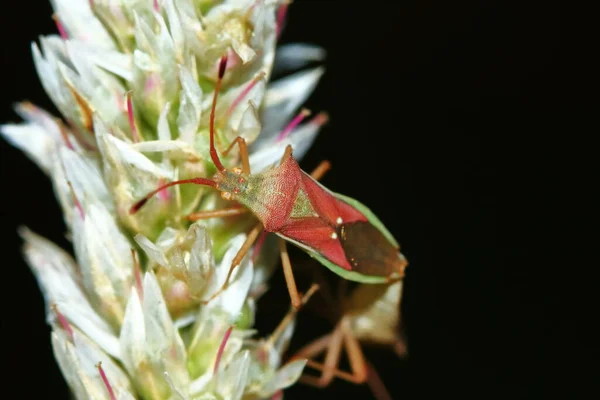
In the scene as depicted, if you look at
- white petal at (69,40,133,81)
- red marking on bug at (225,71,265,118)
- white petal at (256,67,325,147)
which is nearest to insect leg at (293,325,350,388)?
white petal at (256,67,325,147)

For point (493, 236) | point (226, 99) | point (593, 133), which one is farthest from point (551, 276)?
point (226, 99)

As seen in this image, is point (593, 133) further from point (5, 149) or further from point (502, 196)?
point (5, 149)

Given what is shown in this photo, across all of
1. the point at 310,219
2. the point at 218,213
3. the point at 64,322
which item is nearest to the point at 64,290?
the point at 64,322

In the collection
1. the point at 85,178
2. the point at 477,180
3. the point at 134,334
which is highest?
the point at 85,178

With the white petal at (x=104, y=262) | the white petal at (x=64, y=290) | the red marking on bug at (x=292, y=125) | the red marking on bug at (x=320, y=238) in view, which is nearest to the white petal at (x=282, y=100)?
the red marking on bug at (x=292, y=125)

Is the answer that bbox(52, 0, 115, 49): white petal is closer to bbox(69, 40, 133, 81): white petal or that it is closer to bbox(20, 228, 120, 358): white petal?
bbox(69, 40, 133, 81): white petal

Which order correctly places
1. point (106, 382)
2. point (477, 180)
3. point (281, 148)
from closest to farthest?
point (106, 382)
point (281, 148)
point (477, 180)

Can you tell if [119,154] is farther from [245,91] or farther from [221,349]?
[221,349]
